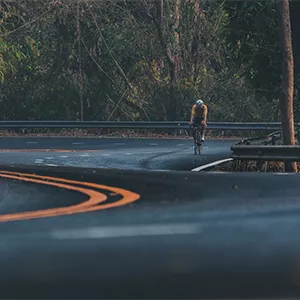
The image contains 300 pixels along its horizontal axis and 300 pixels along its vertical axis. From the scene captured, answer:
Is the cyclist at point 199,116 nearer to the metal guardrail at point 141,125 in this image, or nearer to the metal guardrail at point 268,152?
the metal guardrail at point 268,152

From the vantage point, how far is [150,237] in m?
9.69

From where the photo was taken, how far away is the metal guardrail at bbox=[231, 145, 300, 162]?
19.1 metres

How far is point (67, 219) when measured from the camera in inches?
436

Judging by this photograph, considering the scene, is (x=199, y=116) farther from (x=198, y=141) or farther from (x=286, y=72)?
(x=286, y=72)

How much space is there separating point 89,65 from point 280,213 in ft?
116

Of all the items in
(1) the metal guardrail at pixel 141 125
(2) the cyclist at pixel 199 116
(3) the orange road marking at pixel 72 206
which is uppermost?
(2) the cyclist at pixel 199 116

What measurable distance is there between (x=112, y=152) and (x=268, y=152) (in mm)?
10715

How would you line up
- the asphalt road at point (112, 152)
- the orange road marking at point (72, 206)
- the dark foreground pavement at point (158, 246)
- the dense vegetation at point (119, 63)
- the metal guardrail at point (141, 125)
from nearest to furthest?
1. the dark foreground pavement at point (158, 246)
2. the orange road marking at point (72, 206)
3. the asphalt road at point (112, 152)
4. the metal guardrail at point (141, 125)
5. the dense vegetation at point (119, 63)

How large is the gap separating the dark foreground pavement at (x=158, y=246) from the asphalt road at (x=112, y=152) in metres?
10.1

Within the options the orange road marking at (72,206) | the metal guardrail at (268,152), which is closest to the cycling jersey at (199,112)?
the metal guardrail at (268,152)

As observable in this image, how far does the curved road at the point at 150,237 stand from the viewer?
7195mm

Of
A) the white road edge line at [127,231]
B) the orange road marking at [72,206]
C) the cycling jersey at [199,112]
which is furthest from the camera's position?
the cycling jersey at [199,112]

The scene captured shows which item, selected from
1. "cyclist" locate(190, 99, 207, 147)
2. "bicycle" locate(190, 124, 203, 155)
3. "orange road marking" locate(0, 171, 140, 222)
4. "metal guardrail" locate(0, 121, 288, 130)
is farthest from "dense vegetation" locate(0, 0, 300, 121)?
"orange road marking" locate(0, 171, 140, 222)

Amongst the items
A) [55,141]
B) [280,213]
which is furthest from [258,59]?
[280,213]
